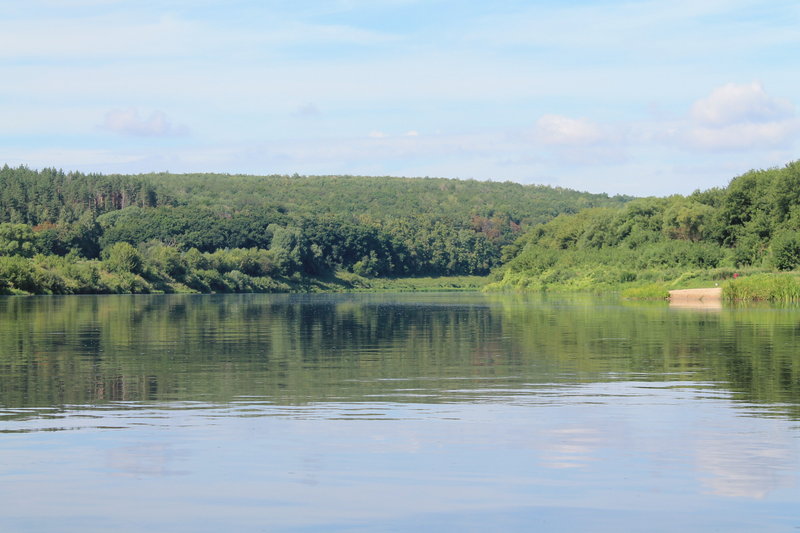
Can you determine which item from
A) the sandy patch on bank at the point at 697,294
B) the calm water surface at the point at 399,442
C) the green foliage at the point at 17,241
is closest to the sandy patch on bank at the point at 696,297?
the sandy patch on bank at the point at 697,294

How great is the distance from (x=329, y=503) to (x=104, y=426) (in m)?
5.66

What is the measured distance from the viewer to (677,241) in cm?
12225

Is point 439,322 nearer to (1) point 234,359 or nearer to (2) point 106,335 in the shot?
(2) point 106,335

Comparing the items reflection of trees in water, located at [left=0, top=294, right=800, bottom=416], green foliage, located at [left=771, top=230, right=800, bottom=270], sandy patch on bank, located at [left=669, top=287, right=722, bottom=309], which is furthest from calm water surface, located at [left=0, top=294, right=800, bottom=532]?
green foliage, located at [left=771, top=230, right=800, bottom=270]

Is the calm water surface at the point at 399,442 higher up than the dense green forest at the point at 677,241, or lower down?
lower down

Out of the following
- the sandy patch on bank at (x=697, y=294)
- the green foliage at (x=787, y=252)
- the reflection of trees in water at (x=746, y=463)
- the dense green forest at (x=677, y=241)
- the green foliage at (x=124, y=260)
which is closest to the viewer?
the reflection of trees in water at (x=746, y=463)

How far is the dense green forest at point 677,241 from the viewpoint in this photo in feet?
339

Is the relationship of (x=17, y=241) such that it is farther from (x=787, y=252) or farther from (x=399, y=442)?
(x=399, y=442)

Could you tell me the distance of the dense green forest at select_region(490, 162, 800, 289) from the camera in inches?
4067

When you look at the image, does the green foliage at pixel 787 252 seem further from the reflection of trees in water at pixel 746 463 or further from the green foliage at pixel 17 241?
the green foliage at pixel 17 241

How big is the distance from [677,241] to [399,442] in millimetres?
113646

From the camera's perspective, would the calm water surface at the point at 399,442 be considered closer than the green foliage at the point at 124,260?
Yes

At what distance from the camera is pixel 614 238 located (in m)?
144

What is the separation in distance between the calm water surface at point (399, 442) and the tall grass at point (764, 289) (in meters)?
48.4
